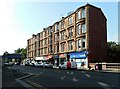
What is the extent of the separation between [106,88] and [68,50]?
55.2m

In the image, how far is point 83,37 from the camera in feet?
204

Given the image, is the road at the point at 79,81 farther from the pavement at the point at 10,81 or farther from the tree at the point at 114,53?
the tree at the point at 114,53

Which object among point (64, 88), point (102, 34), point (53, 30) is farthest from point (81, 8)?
point (64, 88)

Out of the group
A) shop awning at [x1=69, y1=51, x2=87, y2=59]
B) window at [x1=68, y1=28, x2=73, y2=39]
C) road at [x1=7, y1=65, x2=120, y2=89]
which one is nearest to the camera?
road at [x1=7, y1=65, x2=120, y2=89]

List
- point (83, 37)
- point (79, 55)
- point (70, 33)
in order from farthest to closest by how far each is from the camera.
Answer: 1. point (70, 33)
2. point (79, 55)
3. point (83, 37)

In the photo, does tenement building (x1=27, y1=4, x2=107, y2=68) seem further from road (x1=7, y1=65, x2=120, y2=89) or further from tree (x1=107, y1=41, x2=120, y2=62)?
road (x1=7, y1=65, x2=120, y2=89)

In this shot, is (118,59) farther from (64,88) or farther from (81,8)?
(64,88)

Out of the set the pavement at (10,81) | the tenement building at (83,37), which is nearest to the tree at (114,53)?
the tenement building at (83,37)

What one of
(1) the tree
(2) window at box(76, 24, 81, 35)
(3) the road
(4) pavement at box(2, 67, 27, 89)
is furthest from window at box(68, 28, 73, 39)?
(3) the road

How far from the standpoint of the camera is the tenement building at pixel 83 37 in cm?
6056

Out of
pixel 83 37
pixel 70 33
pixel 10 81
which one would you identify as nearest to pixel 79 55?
pixel 83 37

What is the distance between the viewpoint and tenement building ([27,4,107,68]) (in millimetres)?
60562

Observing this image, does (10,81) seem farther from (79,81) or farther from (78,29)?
(78,29)

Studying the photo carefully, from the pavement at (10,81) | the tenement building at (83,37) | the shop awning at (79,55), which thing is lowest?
the pavement at (10,81)
